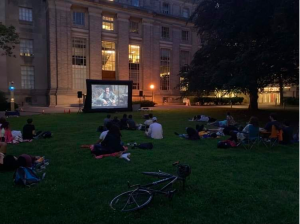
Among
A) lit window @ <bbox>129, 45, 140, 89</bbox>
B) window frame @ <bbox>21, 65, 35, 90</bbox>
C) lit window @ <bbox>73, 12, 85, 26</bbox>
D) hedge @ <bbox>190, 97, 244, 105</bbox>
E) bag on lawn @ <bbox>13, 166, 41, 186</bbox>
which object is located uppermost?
lit window @ <bbox>73, 12, 85, 26</bbox>

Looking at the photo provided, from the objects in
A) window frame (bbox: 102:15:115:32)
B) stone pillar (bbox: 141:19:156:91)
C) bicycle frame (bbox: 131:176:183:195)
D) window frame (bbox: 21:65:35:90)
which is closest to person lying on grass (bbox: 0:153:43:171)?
bicycle frame (bbox: 131:176:183:195)

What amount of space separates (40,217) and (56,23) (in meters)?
39.4

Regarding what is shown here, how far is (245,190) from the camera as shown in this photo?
5.63m

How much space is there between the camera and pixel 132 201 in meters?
4.82

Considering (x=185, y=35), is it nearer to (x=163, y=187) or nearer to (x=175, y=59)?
(x=175, y=59)

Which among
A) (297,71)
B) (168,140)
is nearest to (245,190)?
(168,140)

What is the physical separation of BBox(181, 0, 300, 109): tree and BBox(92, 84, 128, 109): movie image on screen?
1170 centimetres

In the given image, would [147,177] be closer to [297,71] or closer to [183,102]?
[297,71]

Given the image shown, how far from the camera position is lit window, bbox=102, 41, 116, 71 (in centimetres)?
4391

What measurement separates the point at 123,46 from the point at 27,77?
623 inches

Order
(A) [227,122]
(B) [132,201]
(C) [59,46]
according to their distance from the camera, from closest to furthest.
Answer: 1. (B) [132,201]
2. (A) [227,122]
3. (C) [59,46]

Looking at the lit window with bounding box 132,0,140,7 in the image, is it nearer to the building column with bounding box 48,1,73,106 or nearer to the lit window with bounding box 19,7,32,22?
the building column with bounding box 48,1,73,106

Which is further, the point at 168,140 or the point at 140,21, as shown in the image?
the point at 140,21

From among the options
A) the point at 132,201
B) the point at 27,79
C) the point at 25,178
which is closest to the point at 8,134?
the point at 25,178
